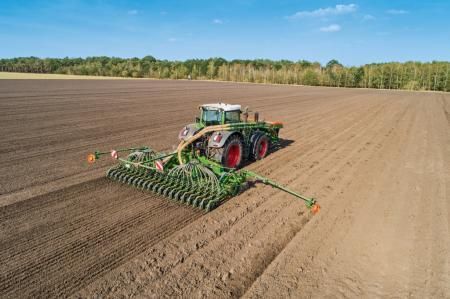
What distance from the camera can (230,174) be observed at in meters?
6.86

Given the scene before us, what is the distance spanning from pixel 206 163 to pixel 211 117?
5.56 ft

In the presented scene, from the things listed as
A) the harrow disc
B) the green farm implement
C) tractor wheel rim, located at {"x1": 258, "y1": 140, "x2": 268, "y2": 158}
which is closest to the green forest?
tractor wheel rim, located at {"x1": 258, "y1": 140, "x2": 268, "y2": 158}

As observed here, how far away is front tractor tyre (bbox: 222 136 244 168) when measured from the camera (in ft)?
26.5

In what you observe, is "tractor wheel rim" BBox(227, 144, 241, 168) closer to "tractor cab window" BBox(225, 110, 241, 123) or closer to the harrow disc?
"tractor cab window" BBox(225, 110, 241, 123)

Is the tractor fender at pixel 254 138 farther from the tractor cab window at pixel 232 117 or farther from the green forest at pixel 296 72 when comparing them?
the green forest at pixel 296 72

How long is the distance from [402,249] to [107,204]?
18.2 feet

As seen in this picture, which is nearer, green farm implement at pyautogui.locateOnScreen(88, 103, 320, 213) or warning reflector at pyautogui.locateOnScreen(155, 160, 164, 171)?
green farm implement at pyautogui.locateOnScreen(88, 103, 320, 213)

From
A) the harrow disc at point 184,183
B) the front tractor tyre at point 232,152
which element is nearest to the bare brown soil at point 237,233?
the harrow disc at point 184,183

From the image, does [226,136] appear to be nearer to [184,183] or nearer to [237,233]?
[184,183]

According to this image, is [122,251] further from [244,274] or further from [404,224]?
[404,224]

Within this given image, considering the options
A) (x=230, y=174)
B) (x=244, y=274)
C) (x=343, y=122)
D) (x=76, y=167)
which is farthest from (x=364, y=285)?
(x=343, y=122)

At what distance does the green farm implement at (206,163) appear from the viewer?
21.6 ft

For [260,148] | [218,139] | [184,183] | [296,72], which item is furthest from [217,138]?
[296,72]

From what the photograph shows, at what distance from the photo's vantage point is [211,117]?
873 centimetres
